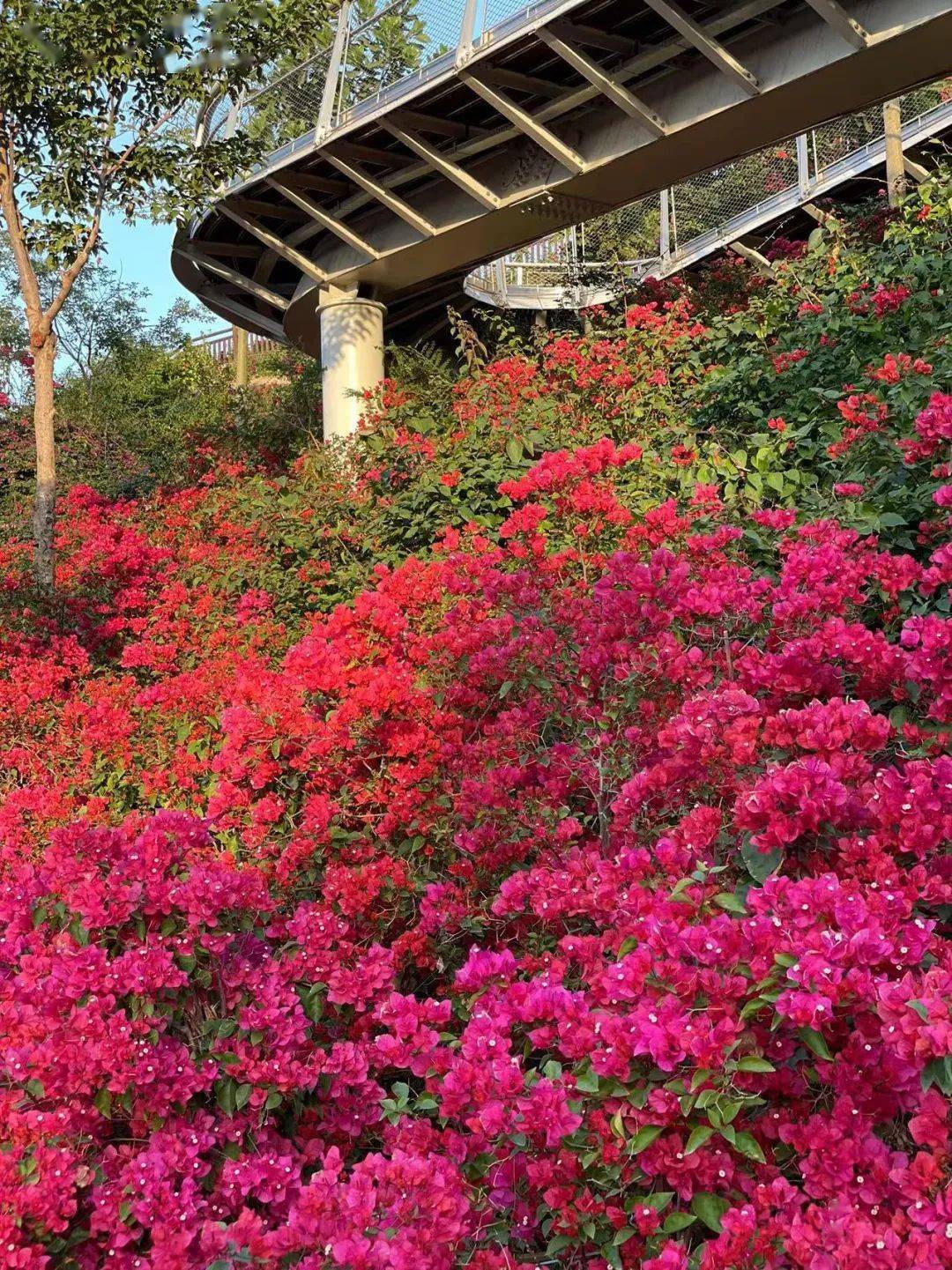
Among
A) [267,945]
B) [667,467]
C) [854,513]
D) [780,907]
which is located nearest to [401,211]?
[667,467]

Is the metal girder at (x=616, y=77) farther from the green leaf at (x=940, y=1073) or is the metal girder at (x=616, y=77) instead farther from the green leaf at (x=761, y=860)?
the green leaf at (x=940, y=1073)

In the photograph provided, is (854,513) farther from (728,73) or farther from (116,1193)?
(728,73)

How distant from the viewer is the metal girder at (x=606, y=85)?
27.0 feet

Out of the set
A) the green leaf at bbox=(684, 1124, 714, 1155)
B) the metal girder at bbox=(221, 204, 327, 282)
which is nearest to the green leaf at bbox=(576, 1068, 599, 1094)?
the green leaf at bbox=(684, 1124, 714, 1155)

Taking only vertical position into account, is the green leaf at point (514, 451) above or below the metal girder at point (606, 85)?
below

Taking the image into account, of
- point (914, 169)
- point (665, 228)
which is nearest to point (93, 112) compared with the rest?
point (665, 228)

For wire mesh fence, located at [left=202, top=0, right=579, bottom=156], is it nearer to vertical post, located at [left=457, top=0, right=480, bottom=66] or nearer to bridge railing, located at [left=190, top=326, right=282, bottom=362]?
vertical post, located at [left=457, top=0, right=480, bottom=66]

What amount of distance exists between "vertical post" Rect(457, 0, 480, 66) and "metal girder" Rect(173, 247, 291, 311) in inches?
214

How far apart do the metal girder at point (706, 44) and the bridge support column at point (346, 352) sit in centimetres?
501

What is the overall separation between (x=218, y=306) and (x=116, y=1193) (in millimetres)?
14495

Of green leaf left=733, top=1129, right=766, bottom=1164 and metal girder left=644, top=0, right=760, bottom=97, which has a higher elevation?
metal girder left=644, top=0, right=760, bottom=97

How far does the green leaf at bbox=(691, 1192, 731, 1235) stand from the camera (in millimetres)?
1686

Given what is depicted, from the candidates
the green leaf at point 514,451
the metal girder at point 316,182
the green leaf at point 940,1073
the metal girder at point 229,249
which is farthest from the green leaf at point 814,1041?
the metal girder at point 229,249

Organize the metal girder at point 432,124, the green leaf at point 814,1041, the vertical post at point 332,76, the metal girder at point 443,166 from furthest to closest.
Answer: the vertical post at point 332,76, the metal girder at point 443,166, the metal girder at point 432,124, the green leaf at point 814,1041
